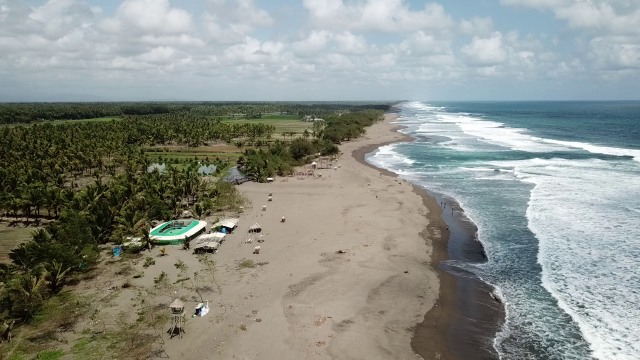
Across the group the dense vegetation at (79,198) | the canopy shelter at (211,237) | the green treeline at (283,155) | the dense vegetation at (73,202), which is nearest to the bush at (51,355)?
the dense vegetation at (79,198)

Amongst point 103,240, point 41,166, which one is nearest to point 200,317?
point 103,240

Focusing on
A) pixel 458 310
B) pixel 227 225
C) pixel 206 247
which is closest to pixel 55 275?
pixel 206 247

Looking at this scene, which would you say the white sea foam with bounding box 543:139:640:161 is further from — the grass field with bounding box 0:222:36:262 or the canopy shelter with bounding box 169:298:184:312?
the grass field with bounding box 0:222:36:262

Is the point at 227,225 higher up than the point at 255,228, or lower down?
higher up

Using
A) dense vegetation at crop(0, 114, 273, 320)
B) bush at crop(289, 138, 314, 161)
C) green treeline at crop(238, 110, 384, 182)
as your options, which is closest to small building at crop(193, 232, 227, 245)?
dense vegetation at crop(0, 114, 273, 320)

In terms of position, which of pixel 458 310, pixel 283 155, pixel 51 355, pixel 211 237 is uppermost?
pixel 283 155

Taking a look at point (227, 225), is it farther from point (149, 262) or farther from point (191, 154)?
point (191, 154)
